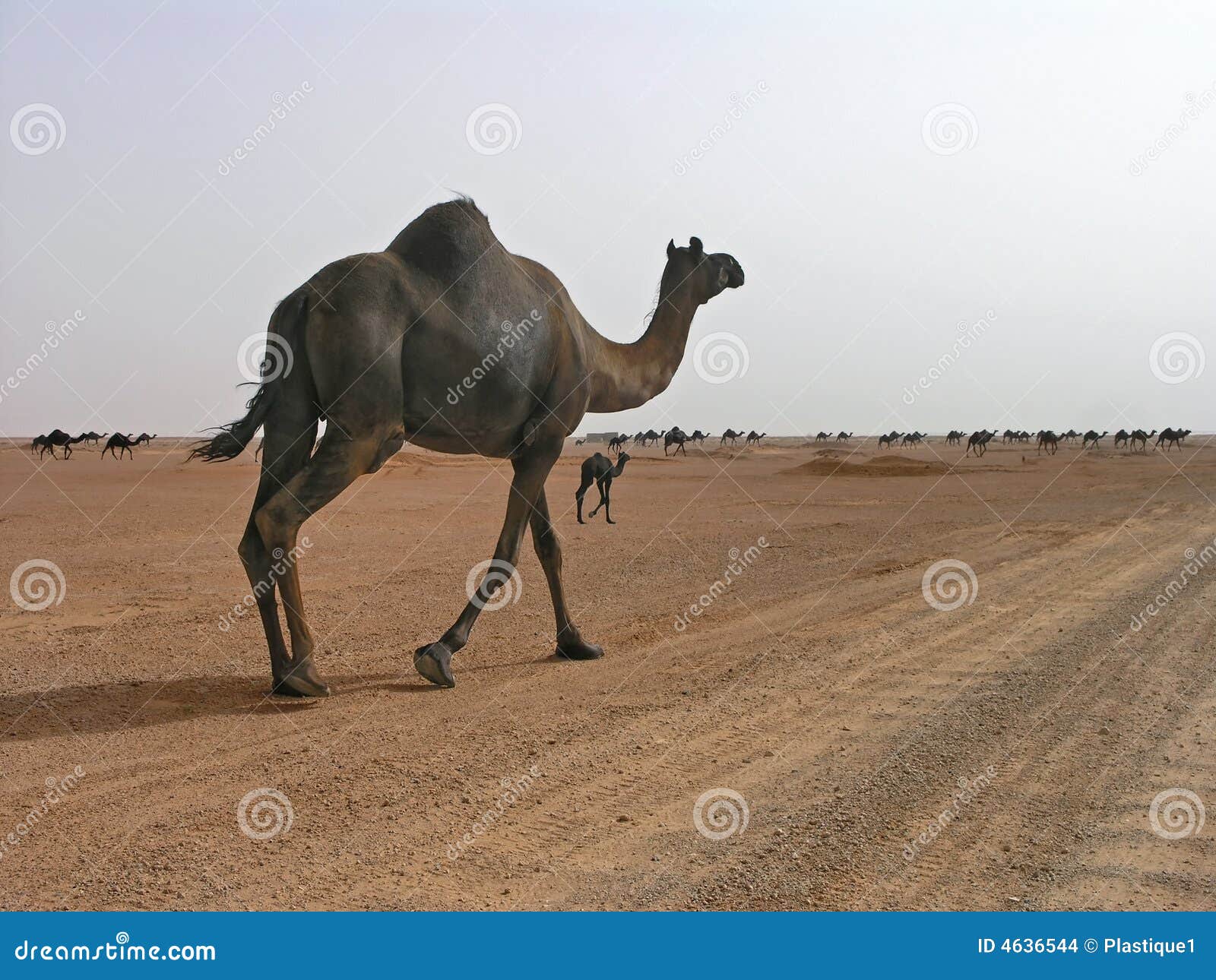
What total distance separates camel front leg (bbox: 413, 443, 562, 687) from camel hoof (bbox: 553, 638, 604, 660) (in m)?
0.80

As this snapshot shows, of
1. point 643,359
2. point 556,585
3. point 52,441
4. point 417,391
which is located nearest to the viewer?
point 417,391

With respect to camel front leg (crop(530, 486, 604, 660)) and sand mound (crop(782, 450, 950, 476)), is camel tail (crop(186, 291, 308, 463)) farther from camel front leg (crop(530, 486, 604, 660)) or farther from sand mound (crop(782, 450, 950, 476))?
sand mound (crop(782, 450, 950, 476))

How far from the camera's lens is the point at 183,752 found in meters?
6.30

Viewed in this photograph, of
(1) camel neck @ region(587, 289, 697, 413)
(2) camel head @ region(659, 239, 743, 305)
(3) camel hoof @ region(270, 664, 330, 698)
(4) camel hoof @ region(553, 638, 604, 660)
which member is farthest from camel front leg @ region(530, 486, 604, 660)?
(2) camel head @ region(659, 239, 743, 305)

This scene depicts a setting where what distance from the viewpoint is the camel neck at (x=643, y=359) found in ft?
32.0

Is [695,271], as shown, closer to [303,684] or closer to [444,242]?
[444,242]

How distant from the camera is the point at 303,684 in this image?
7617mm

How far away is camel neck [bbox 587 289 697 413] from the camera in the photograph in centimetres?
974

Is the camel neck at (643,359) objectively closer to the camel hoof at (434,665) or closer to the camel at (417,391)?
the camel at (417,391)

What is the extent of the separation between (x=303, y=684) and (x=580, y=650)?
7.87 ft

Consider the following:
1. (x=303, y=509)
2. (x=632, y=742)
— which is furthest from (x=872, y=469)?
(x=632, y=742)

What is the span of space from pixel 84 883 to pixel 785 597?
8.51 meters

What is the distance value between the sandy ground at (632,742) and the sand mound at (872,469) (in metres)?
31.2

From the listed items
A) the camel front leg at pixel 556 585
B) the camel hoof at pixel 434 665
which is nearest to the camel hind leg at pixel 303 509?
the camel hoof at pixel 434 665
